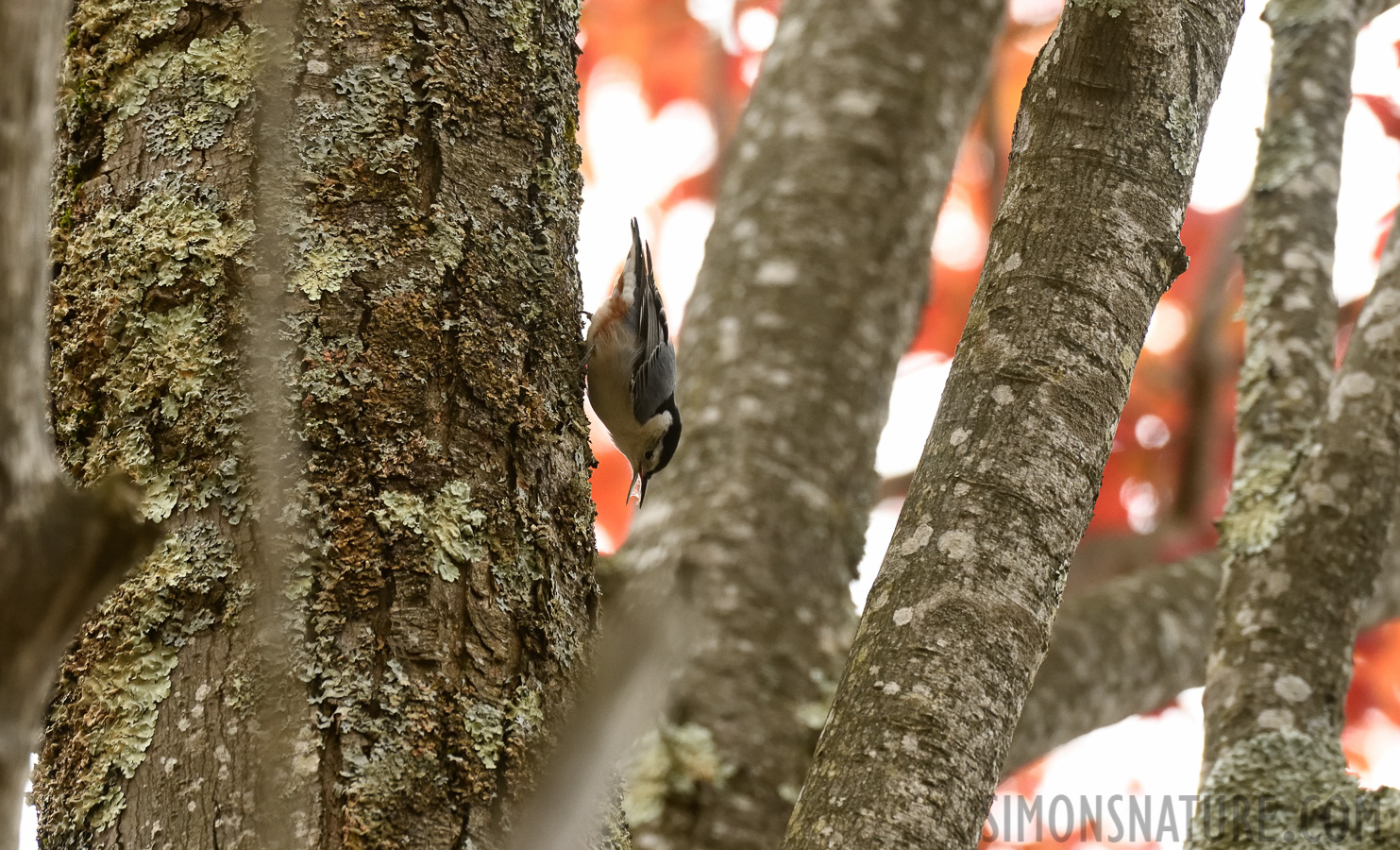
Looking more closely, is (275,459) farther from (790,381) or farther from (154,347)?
A: (790,381)

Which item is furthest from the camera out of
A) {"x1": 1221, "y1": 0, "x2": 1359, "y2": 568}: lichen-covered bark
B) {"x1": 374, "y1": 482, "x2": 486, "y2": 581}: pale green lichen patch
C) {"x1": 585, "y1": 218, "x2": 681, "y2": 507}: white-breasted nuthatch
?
{"x1": 585, "y1": 218, "x2": 681, "y2": 507}: white-breasted nuthatch

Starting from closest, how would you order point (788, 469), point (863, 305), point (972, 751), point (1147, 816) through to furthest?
point (972, 751) → point (1147, 816) → point (788, 469) → point (863, 305)

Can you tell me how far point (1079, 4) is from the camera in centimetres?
122

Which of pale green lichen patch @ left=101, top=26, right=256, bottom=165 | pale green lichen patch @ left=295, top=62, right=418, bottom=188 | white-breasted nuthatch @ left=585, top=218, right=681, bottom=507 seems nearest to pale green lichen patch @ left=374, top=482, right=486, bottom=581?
pale green lichen patch @ left=295, top=62, right=418, bottom=188

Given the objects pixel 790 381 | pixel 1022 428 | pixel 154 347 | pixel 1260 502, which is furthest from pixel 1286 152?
pixel 154 347

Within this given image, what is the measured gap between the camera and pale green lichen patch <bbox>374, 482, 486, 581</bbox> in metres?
1.16

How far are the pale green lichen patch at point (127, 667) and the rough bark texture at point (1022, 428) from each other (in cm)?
62

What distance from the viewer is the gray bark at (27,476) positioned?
0.51 metres

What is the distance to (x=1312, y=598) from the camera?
1735 mm

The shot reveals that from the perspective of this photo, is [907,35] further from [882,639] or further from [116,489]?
[116,489]

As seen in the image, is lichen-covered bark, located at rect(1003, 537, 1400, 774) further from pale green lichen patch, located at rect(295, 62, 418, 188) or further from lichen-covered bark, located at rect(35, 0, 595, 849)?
pale green lichen patch, located at rect(295, 62, 418, 188)

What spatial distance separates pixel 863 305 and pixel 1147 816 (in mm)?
1318

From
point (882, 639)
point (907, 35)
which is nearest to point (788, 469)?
point (907, 35)

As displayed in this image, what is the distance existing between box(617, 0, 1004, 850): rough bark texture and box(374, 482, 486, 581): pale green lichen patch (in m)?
0.90
